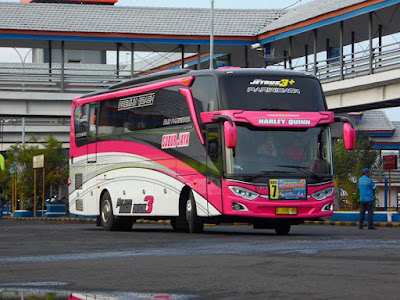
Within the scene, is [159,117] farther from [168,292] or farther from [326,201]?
[168,292]

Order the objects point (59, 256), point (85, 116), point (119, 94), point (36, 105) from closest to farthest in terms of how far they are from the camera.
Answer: point (59, 256) → point (119, 94) → point (85, 116) → point (36, 105)

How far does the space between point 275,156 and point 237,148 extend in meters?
0.85

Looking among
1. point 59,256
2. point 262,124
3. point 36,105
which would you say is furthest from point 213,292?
point 36,105

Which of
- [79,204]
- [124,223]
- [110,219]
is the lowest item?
[124,223]

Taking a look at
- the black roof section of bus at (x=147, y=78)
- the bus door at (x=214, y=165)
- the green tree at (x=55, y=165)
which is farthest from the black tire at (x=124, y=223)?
the green tree at (x=55, y=165)

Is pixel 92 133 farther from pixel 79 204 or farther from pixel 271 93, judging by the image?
pixel 271 93

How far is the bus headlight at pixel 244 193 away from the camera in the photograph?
22406 mm

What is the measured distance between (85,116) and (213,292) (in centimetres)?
2119

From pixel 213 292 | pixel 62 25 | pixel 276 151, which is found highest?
pixel 62 25

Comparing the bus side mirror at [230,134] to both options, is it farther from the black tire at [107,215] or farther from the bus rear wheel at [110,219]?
the black tire at [107,215]

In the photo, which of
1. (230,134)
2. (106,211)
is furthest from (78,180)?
(230,134)

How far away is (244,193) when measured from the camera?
2244 centimetres

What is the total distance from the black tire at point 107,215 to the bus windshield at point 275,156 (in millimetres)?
6274

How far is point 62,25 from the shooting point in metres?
46.9
